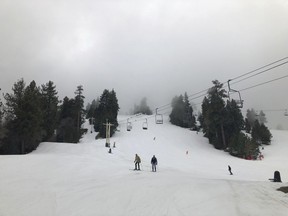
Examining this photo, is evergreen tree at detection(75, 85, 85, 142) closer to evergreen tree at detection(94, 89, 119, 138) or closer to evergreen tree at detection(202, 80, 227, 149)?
evergreen tree at detection(94, 89, 119, 138)

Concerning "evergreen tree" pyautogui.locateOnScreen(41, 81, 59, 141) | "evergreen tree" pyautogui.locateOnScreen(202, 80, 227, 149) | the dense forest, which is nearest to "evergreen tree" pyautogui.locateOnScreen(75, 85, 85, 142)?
the dense forest

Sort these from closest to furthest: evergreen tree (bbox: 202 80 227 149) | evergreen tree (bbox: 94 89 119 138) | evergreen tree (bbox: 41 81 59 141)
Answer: evergreen tree (bbox: 41 81 59 141) → evergreen tree (bbox: 202 80 227 149) → evergreen tree (bbox: 94 89 119 138)

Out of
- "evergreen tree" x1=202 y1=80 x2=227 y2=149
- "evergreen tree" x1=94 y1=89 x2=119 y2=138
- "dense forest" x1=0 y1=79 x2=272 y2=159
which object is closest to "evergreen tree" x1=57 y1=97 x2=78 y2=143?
"dense forest" x1=0 y1=79 x2=272 y2=159

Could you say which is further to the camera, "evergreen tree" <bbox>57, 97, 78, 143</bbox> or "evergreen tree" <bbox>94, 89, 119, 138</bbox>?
"evergreen tree" <bbox>94, 89, 119, 138</bbox>

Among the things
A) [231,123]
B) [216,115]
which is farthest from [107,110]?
[231,123]

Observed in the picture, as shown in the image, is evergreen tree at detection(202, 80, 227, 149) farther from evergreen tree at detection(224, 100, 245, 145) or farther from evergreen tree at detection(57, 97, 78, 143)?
evergreen tree at detection(57, 97, 78, 143)

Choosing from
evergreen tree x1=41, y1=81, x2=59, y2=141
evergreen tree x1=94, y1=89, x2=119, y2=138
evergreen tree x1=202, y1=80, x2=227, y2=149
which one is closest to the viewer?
evergreen tree x1=41, y1=81, x2=59, y2=141

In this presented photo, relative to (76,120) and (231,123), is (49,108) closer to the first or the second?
(76,120)

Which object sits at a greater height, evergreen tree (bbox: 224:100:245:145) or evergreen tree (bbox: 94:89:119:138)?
evergreen tree (bbox: 94:89:119:138)

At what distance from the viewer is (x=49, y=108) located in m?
59.6

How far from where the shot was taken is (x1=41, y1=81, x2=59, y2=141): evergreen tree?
2240 inches

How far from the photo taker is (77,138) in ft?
232

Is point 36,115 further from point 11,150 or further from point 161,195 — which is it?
point 161,195

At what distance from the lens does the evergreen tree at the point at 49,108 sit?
56.9 metres
